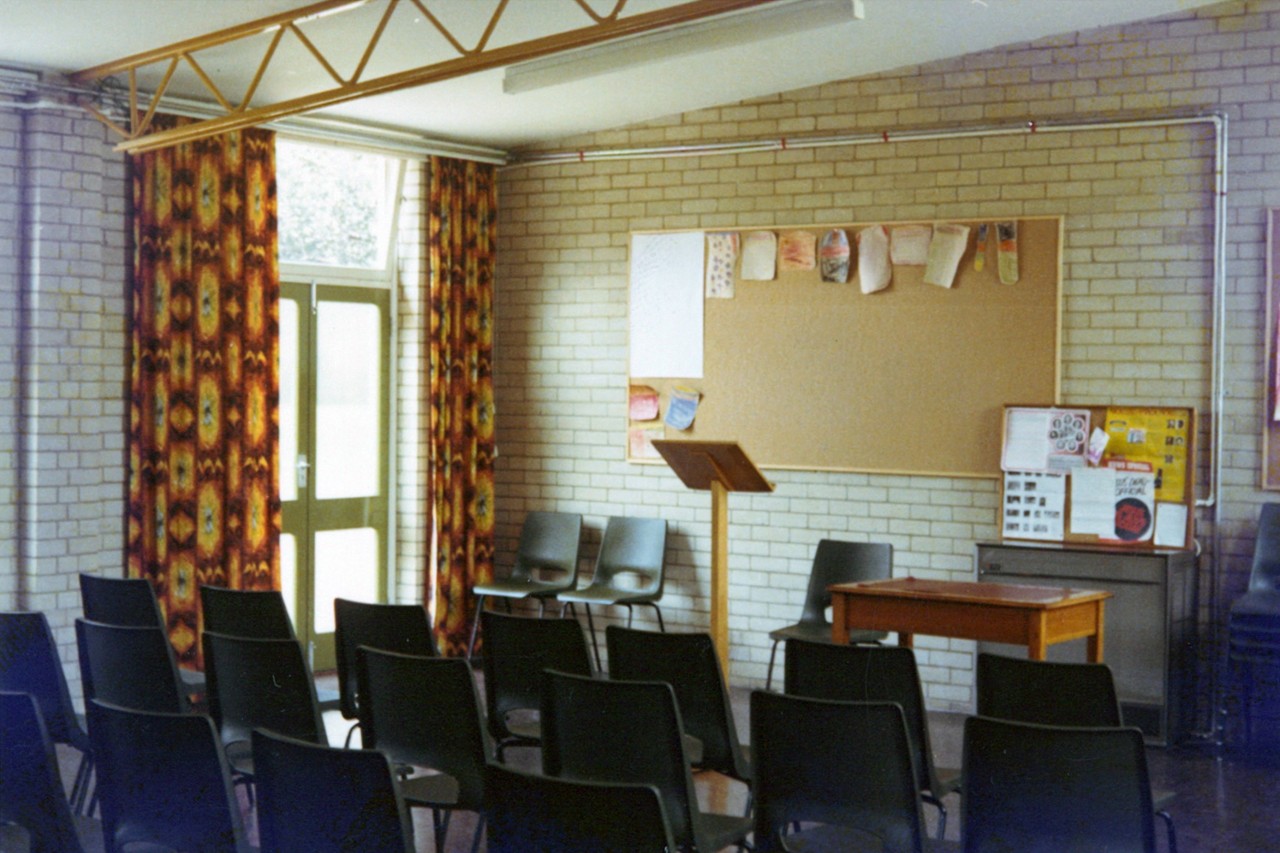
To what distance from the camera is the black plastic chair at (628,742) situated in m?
3.93

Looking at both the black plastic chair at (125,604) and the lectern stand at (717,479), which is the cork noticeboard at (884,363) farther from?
the black plastic chair at (125,604)

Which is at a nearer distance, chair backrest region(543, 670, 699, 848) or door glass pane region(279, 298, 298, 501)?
chair backrest region(543, 670, 699, 848)

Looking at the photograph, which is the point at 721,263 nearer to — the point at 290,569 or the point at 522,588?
the point at 522,588

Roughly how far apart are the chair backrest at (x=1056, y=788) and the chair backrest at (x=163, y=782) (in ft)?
5.69

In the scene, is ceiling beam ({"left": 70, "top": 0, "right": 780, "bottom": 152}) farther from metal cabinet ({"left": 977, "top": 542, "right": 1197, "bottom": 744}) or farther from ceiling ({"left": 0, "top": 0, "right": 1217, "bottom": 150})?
metal cabinet ({"left": 977, "top": 542, "right": 1197, "bottom": 744})

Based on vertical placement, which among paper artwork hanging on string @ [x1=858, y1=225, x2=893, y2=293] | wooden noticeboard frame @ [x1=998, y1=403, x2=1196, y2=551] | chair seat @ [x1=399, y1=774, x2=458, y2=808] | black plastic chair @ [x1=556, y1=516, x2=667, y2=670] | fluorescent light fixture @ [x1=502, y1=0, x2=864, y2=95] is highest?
fluorescent light fixture @ [x1=502, y1=0, x2=864, y2=95]

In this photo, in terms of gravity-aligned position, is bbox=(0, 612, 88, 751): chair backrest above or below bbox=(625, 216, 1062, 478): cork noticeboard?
below

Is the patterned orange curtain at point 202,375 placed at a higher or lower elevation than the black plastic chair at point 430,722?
higher

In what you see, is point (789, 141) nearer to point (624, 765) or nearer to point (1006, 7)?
point (1006, 7)

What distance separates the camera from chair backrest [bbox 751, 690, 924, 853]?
3.78 meters

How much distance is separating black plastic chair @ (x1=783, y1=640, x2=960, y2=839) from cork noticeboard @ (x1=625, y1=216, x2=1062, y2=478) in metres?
3.28

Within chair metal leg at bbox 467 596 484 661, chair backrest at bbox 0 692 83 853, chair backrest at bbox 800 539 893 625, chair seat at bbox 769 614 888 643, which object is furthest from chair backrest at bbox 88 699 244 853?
chair metal leg at bbox 467 596 484 661

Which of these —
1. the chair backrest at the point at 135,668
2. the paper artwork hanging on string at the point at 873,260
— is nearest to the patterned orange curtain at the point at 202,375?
the chair backrest at the point at 135,668

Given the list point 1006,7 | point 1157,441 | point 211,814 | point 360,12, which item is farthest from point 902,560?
point 211,814
